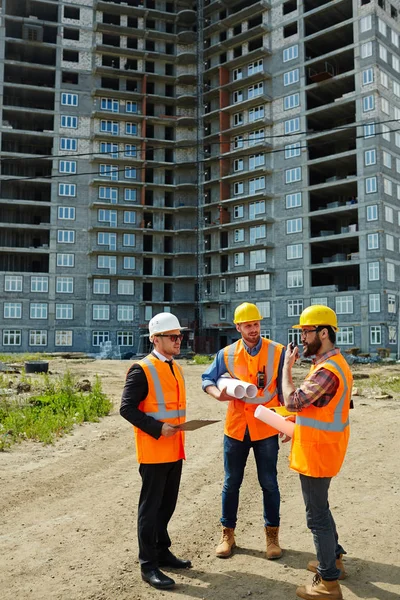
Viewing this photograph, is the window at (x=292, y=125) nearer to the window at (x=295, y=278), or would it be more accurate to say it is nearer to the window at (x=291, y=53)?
the window at (x=291, y=53)

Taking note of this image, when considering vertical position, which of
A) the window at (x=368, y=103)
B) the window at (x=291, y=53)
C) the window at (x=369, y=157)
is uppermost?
the window at (x=291, y=53)

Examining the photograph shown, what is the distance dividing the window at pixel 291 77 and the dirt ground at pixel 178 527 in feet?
159

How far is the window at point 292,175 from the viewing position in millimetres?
49656

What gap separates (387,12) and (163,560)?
181ft

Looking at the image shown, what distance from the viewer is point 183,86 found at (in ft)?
198

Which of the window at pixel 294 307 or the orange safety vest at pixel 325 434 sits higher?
the window at pixel 294 307

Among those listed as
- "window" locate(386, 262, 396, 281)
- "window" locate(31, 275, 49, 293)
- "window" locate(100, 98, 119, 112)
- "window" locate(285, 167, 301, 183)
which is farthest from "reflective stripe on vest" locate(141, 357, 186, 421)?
"window" locate(100, 98, 119, 112)

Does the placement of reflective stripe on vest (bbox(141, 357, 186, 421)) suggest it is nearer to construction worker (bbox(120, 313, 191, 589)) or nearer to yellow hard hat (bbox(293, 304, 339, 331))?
construction worker (bbox(120, 313, 191, 589))

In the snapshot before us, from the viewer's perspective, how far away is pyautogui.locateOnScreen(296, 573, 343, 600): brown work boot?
374cm

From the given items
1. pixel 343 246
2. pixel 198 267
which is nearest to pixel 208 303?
pixel 198 267

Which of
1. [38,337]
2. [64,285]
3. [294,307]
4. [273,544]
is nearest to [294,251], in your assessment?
[294,307]

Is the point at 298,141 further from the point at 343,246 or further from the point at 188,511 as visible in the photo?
the point at 188,511

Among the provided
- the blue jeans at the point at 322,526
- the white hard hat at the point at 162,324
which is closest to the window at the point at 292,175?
the white hard hat at the point at 162,324

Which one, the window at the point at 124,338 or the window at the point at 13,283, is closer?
the window at the point at 13,283
